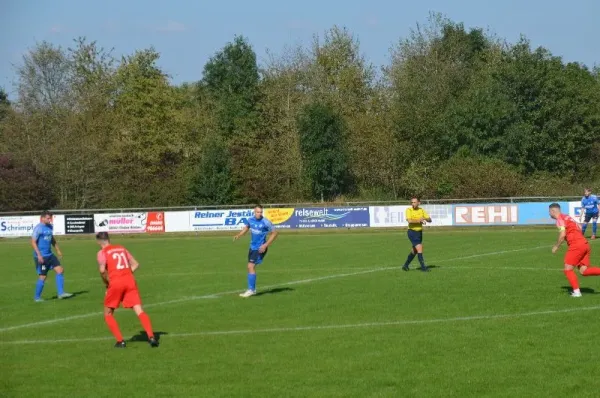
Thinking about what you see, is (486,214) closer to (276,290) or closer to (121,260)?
(276,290)

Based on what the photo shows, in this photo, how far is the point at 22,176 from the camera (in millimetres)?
64062

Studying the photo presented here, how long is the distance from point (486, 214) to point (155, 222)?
762 inches

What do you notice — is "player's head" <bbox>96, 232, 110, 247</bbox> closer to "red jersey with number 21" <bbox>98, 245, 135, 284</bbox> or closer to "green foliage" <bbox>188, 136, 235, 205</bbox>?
"red jersey with number 21" <bbox>98, 245, 135, 284</bbox>

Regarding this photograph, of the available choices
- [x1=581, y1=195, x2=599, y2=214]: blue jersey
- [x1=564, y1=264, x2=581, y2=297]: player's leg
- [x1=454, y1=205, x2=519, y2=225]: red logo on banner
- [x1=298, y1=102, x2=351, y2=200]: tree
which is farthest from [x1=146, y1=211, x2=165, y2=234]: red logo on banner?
[x1=564, y1=264, x2=581, y2=297]: player's leg

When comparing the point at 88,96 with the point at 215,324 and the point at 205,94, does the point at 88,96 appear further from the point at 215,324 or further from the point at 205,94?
the point at 215,324

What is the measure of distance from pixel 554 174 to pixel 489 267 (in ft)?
148

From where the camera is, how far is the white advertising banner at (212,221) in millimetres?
53531

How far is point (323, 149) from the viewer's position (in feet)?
221

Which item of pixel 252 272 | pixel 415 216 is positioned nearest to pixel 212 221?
pixel 415 216

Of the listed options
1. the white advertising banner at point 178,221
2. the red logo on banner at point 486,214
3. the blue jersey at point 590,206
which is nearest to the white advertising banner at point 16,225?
the white advertising banner at point 178,221

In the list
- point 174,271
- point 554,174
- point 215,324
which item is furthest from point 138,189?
point 215,324

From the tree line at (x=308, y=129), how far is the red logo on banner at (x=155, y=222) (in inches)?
440

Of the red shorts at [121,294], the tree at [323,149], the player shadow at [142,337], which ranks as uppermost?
the tree at [323,149]

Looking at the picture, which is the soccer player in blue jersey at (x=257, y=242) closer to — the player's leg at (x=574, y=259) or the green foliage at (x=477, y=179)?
the player's leg at (x=574, y=259)
